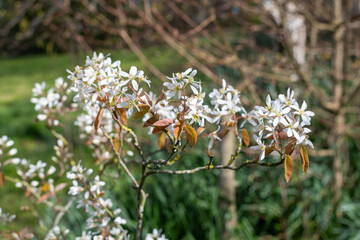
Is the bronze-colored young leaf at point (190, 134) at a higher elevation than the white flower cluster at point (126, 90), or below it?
below

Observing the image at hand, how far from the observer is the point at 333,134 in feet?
10.2

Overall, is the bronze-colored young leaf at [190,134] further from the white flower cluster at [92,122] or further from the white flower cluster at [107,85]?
the white flower cluster at [92,122]

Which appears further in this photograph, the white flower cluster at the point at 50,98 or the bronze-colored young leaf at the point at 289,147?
the white flower cluster at the point at 50,98

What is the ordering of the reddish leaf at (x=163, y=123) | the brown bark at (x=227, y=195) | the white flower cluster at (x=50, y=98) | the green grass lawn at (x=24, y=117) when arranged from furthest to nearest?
the green grass lawn at (x=24, y=117), the brown bark at (x=227, y=195), the white flower cluster at (x=50, y=98), the reddish leaf at (x=163, y=123)

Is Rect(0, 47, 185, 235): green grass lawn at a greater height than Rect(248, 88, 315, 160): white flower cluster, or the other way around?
Rect(0, 47, 185, 235): green grass lawn

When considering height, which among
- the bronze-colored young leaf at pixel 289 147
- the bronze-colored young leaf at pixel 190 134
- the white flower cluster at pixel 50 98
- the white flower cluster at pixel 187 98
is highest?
the white flower cluster at pixel 50 98

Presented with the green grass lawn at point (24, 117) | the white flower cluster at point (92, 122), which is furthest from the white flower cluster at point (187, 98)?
the green grass lawn at point (24, 117)

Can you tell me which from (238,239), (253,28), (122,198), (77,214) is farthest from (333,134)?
(77,214)

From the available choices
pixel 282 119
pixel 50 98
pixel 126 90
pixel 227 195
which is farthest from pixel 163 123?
pixel 227 195

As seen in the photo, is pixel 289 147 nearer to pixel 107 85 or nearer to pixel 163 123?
pixel 163 123

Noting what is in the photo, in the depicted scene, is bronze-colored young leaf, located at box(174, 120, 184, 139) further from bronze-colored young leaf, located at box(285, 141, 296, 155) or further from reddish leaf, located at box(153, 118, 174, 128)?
bronze-colored young leaf, located at box(285, 141, 296, 155)

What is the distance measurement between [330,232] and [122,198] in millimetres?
1464

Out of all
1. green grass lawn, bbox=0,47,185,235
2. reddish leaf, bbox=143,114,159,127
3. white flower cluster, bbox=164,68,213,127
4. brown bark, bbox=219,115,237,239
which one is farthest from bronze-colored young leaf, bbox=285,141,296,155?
brown bark, bbox=219,115,237,239

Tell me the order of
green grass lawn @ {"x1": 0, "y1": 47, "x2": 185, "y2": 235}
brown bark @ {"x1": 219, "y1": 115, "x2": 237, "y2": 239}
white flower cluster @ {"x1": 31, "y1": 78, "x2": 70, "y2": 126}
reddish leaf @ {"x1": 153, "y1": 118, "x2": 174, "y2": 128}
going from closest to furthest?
1. reddish leaf @ {"x1": 153, "y1": 118, "x2": 174, "y2": 128}
2. white flower cluster @ {"x1": 31, "y1": 78, "x2": 70, "y2": 126}
3. brown bark @ {"x1": 219, "y1": 115, "x2": 237, "y2": 239}
4. green grass lawn @ {"x1": 0, "y1": 47, "x2": 185, "y2": 235}
